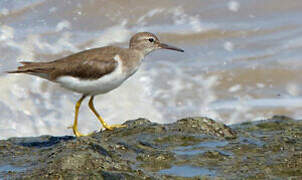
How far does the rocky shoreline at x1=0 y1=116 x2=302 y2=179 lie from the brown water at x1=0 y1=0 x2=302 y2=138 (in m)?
2.81

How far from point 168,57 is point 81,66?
15.2ft

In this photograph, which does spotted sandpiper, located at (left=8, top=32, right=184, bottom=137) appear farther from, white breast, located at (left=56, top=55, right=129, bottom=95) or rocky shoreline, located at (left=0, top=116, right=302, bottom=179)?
rocky shoreline, located at (left=0, top=116, right=302, bottom=179)

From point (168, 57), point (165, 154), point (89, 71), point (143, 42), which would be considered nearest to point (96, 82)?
point (89, 71)

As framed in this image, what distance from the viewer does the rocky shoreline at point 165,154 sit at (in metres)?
4.36

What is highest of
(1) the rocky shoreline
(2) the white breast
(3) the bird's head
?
(3) the bird's head

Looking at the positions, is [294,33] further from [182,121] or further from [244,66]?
[182,121]

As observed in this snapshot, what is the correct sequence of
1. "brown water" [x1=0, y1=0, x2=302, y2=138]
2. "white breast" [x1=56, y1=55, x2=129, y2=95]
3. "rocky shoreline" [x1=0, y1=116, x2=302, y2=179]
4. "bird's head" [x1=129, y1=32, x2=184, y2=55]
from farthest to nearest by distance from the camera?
"brown water" [x1=0, y1=0, x2=302, y2=138]
"bird's head" [x1=129, y1=32, x2=184, y2=55]
"white breast" [x1=56, y1=55, x2=129, y2=95]
"rocky shoreline" [x1=0, y1=116, x2=302, y2=179]

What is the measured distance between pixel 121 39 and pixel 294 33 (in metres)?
3.47

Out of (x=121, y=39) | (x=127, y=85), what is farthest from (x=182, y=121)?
(x=121, y=39)

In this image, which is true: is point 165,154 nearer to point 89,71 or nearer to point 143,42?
point 89,71

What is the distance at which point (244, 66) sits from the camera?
34.0 feet

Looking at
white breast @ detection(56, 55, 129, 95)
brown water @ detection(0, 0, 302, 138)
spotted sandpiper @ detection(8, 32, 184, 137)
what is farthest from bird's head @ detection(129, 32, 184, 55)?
brown water @ detection(0, 0, 302, 138)

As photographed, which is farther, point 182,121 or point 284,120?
point 284,120

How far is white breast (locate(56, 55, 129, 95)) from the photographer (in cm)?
623
